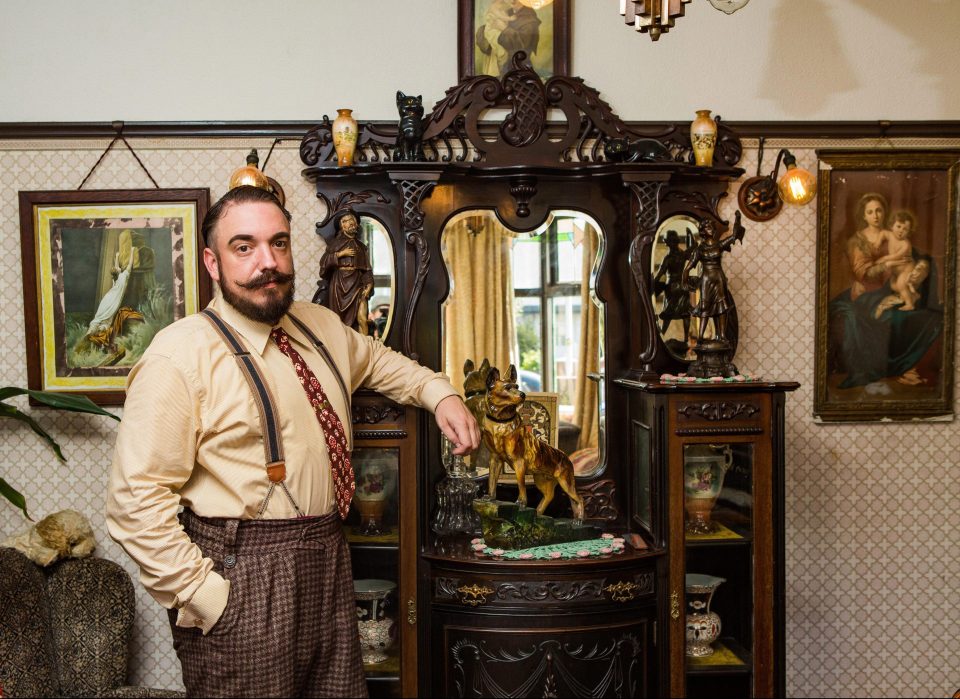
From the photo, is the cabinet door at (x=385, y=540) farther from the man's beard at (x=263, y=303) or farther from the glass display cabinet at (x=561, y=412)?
the man's beard at (x=263, y=303)

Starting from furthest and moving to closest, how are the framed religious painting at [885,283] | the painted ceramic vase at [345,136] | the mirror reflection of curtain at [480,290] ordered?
the framed religious painting at [885,283]
the mirror reflection of curtain at [480,290]
the painted ceramic vase at [345,136]

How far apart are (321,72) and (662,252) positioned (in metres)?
1.49

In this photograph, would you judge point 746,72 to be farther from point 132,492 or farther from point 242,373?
point 132,492

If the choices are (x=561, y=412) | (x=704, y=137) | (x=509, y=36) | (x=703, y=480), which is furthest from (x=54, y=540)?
(x=704, y=137)

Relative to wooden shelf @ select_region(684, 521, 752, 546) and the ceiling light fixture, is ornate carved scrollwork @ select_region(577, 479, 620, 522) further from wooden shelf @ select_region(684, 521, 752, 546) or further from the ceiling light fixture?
the ceiling light fixture

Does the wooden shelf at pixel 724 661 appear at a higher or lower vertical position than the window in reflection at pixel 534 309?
lower

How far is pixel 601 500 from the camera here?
3287 mm

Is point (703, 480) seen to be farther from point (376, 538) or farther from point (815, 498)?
point (376, 538)

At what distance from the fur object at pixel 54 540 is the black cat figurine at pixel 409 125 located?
5.85 ft

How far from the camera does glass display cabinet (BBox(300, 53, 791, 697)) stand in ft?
9.52

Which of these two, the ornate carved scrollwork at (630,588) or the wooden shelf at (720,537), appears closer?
the ornate carved scrollwork at (630,588)

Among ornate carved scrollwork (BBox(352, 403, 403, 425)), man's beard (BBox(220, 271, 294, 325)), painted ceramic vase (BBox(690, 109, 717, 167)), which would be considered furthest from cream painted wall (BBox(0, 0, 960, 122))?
man's beard (BBox(220, 271, 294, 325))

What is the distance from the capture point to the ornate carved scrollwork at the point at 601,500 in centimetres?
328

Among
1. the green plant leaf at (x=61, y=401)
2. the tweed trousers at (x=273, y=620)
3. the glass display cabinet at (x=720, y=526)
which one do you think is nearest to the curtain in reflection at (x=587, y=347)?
the glass display cabinet at (x=720, y=526)
